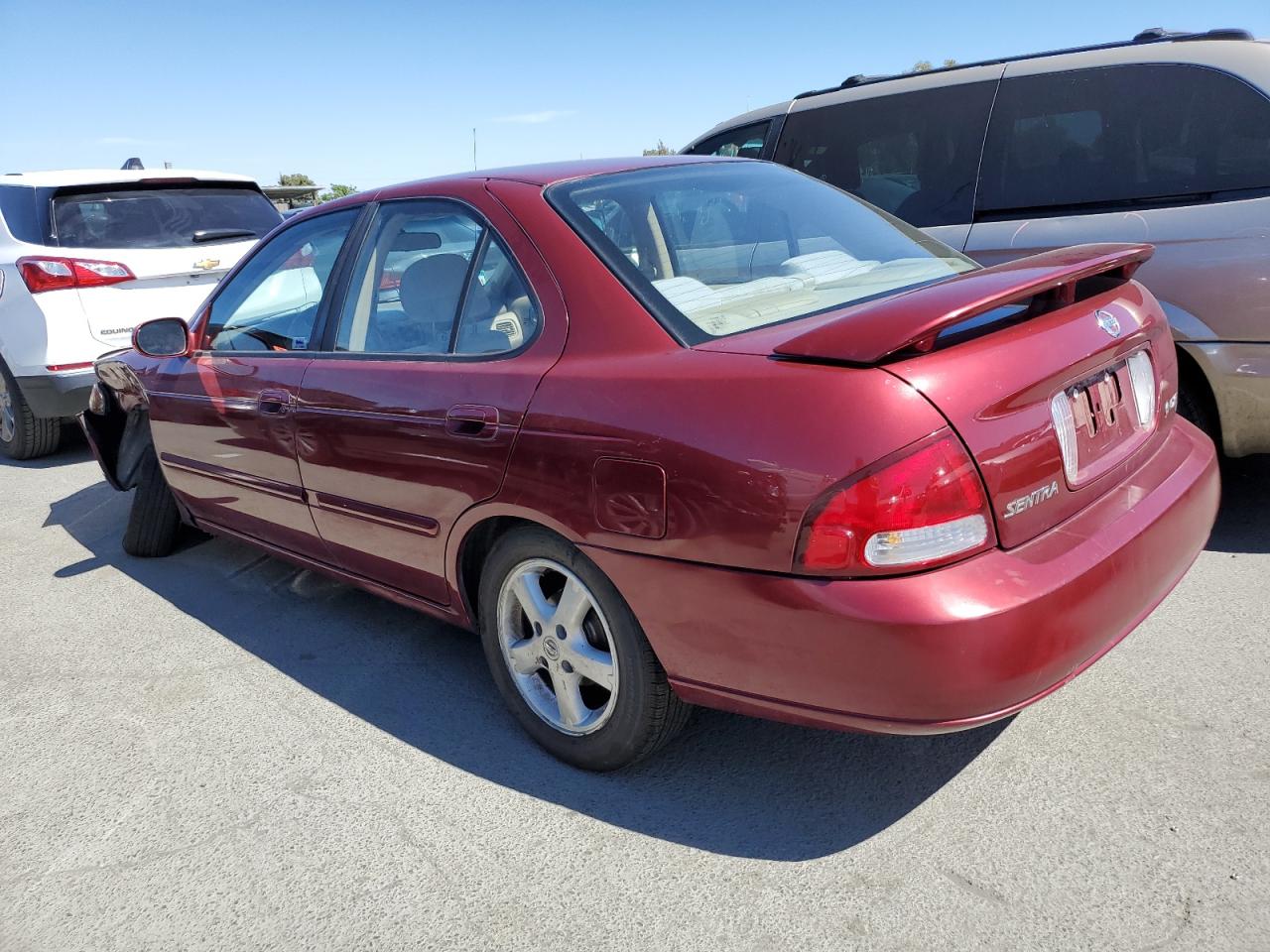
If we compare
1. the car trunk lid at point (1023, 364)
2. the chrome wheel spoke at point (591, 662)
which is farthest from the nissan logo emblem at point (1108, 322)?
the chrome wheel spoke at point (591, 662)

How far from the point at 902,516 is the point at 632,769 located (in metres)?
1.14

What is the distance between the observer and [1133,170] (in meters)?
3.81

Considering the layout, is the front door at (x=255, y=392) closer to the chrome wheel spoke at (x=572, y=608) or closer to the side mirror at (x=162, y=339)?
the side mirror at (x=162, y=339)

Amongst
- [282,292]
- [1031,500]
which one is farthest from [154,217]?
[1031,500]

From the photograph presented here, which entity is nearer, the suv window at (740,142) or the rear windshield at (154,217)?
the suv window at (740,142)

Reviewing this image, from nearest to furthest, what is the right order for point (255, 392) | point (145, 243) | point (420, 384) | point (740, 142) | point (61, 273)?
point (420, 384), point (255, 392), point (740, 142), point (61, 273), point (145, 243)

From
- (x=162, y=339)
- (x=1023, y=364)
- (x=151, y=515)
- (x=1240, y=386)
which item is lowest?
(x=151, y=515)

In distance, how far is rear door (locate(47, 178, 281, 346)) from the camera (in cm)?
612

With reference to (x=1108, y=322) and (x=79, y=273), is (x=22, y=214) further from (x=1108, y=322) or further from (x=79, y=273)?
(x=1108, y=322)

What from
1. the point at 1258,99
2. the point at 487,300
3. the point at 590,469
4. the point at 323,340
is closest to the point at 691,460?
A: the point at 590,469

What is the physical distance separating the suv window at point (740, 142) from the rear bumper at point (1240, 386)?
8.19 feet

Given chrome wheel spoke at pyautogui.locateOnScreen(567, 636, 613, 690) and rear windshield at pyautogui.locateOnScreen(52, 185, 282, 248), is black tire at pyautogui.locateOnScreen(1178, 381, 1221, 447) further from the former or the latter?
rear windshield at pyautogui.locateOnScreen(52, 185, 282, 248)

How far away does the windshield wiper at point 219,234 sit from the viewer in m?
6.51

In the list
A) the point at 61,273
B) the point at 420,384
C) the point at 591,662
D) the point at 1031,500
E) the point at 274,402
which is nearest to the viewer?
the point at 1031,500
